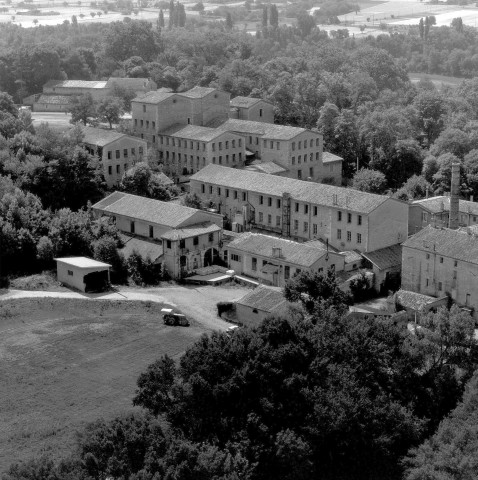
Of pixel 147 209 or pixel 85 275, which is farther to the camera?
pixel 147 209

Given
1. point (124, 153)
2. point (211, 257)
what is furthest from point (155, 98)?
point (211, 257)

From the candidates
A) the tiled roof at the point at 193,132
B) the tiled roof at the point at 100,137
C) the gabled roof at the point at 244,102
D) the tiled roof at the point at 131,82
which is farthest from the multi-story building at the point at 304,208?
the tiled roof at the point at 131,82

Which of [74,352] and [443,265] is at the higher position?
[443,265]

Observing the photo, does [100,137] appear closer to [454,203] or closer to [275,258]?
[275,258]

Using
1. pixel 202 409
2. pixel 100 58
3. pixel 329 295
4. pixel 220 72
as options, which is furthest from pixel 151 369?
pixel 100 58

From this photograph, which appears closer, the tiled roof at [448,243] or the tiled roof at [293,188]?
the tiled roof at [448,243]

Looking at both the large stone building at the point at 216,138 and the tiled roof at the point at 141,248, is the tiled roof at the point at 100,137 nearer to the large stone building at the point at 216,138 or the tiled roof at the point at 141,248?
the large stone building at the point at 216,138
